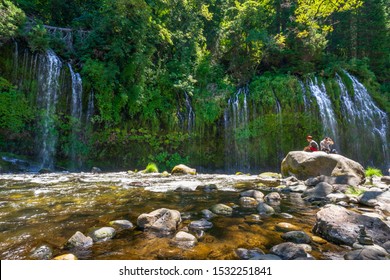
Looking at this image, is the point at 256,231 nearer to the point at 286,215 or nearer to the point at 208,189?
the point at 286,215

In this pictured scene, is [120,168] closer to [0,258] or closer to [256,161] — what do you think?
[256,161]

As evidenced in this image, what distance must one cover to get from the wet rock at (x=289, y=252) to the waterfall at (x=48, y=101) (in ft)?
45.6

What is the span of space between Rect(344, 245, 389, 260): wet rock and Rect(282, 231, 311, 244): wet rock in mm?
552

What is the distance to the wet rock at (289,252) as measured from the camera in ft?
9.23

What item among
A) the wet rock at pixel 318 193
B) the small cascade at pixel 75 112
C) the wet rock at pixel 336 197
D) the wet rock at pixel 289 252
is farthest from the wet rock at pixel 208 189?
the small cascade at pixel 75 112

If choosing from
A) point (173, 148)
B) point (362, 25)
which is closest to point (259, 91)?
point (173, 148)

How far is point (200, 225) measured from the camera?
3955 mm

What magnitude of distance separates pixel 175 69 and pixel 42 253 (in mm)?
16145

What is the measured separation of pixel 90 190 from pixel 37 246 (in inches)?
155

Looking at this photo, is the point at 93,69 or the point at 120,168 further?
the point at 120,168

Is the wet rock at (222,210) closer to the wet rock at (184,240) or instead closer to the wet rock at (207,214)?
the wet rock at (207,214)

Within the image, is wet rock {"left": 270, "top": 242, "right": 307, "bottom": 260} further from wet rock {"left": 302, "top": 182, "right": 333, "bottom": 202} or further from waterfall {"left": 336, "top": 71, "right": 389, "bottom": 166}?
waterfall {"left": 336, "top": 71, "right": 389, "bottom": 166}

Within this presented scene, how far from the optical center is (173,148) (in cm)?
1634

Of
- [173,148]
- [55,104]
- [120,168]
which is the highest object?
[55,104]
